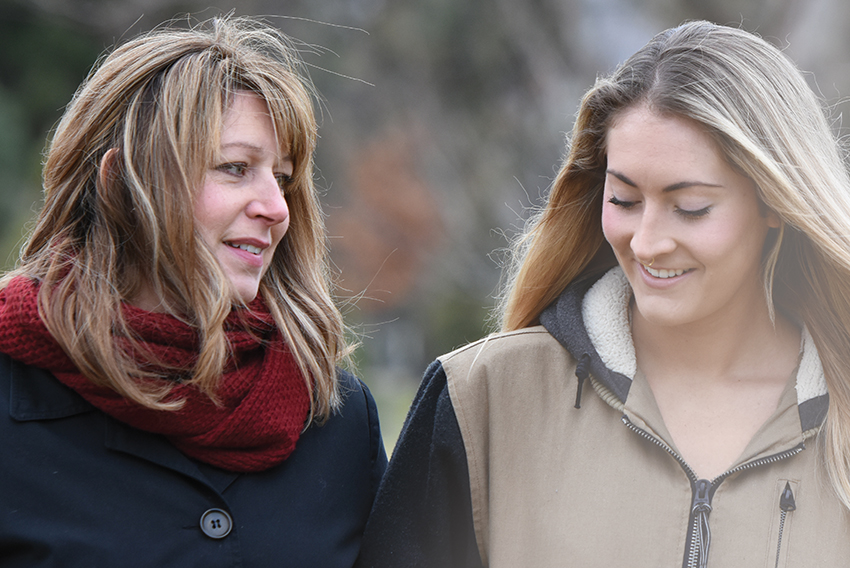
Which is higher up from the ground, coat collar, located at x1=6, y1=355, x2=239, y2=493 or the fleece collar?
the fleece collar

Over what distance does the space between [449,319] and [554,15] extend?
30.5 feet

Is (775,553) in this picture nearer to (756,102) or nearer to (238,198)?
(756,102)

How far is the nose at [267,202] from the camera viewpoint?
7.00 ft

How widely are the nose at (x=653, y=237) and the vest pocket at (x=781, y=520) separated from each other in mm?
570

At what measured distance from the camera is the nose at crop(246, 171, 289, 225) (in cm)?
213

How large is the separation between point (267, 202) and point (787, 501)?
1.34m

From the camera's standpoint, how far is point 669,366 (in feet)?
7.39

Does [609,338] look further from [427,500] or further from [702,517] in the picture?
[427,500]

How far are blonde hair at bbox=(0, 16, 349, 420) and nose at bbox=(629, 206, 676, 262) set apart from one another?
0.88m

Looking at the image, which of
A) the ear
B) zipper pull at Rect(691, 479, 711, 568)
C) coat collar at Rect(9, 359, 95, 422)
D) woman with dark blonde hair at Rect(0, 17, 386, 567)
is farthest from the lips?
coat collar at Rect(9, 359, 95, 422)

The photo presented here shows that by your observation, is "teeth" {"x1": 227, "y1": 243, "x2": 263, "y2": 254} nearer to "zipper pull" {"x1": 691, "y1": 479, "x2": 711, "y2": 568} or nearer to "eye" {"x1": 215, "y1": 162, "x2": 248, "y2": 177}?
"eye" {"x1": 215, "y1": 162, "x2": 248, "y2": 177}

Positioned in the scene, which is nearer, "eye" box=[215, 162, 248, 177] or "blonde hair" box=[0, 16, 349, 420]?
"blonde hair" box=[0, 16, 349, 420]

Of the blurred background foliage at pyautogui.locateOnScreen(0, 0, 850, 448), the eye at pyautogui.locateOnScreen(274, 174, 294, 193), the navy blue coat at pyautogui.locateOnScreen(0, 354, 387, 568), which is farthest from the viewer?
the blurred background foliage at pyautogui.locateOnScreen(0, 0, 850, 448)

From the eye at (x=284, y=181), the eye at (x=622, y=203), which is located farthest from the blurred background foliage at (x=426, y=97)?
the eye at (x=622, y=203)
